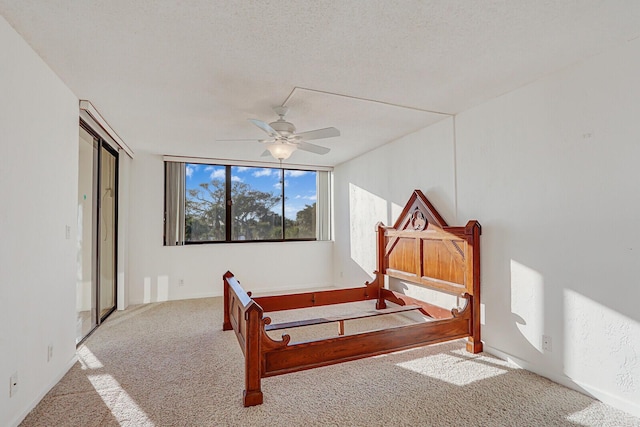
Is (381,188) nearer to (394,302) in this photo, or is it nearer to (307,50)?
(394,302)

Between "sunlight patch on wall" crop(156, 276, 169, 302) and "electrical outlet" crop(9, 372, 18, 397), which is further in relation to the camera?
"sunlight patch on wall" crop(156, 276, 169, 302)

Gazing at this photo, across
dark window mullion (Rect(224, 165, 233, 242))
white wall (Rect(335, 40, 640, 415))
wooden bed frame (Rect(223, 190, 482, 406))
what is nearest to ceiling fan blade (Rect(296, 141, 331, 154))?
wooden bed frame (Rect(223, 190, 482, 406))

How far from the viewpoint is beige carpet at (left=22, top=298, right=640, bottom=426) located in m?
2.17

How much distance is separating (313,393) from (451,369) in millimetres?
1230

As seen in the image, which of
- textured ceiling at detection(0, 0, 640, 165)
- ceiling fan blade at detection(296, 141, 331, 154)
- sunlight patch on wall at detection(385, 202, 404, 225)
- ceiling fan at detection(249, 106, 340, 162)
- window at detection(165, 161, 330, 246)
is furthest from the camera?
window at detection(165, 161, 330, 246)

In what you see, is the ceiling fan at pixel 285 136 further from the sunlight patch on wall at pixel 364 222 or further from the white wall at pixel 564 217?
the sunlight patch on wall at pixel 364 222

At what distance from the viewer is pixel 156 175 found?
5508mm

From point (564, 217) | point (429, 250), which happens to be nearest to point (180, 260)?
point (429, 250)

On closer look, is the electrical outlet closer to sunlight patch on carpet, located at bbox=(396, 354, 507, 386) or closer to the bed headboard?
sunlight patch on carpet, located at bbox=(396, 354, 507, 386)

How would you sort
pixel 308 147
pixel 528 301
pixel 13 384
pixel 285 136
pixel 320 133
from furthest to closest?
pixel 308 147
pixel 285 136
pixel 320 133
pixel 528 301
pixel 13 384

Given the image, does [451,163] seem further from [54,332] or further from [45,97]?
[54,332]

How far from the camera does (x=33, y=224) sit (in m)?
2.30

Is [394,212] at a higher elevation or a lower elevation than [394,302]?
higher

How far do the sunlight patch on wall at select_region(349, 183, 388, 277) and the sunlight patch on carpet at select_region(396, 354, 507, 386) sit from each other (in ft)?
7.15
